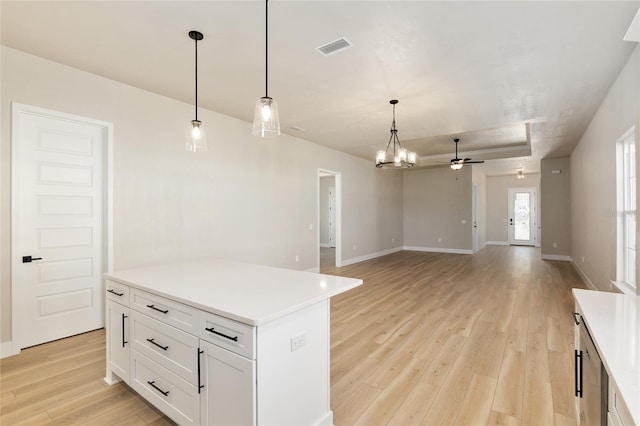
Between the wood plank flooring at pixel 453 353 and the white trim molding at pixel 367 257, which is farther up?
the white trim molding at pixel 367 257

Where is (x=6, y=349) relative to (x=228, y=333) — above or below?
below

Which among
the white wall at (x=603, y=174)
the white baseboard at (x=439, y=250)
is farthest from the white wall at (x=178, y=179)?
the white baseboard at (x=439, y=250)

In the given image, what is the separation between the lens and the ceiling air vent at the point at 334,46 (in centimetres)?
265

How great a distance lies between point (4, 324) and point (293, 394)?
10.1 feet

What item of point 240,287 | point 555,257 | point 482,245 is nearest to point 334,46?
point 240,287

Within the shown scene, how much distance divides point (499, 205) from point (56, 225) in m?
13.3

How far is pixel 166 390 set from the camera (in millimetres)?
1871

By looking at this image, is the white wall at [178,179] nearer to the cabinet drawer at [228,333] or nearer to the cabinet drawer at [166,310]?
the cabinet drawer at [166,310]

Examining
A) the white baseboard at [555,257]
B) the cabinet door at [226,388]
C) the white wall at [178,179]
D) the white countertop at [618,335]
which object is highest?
the white wall at [178,179]

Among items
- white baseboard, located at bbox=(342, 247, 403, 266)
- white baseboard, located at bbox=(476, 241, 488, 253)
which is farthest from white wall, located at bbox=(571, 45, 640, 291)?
white baseboard, located at bbox=(342, 247, 403, 266)

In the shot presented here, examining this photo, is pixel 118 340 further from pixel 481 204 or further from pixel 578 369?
pixel 481 204

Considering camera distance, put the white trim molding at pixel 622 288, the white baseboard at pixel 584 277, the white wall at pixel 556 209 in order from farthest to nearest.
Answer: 1. the white wall at pixel 556 209
2. the white baseboard at pixel 584 277
3. the white trim molding at pixel 622 288

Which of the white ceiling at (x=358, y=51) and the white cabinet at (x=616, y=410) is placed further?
the white ceiling at (x=358, y=51)

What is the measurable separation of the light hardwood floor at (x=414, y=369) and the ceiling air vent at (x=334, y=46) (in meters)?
2.83
